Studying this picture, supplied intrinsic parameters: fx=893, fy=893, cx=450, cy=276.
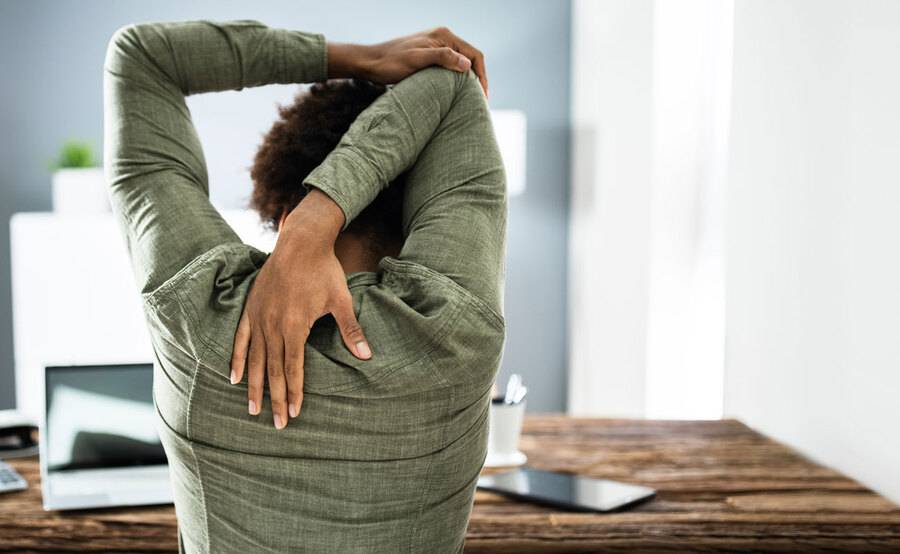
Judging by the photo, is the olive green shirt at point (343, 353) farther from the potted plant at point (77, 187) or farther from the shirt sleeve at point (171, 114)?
the potted plant at point (77, 187)

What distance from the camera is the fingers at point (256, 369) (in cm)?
74

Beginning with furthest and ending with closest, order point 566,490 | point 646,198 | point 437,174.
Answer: point 646,198
point 566,490
point 437,174

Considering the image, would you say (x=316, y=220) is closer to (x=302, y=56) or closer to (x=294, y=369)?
(x=294, y=369)

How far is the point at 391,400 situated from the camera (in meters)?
0.76

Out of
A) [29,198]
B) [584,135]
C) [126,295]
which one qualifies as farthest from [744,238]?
[29,198]

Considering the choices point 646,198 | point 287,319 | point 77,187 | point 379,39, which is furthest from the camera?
point 379,39

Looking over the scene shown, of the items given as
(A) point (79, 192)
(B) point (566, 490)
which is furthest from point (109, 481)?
(A) point (79, 192)

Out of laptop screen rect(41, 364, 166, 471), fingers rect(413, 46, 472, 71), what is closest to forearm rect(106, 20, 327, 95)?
fingers rect(413, 46, 472, 71)

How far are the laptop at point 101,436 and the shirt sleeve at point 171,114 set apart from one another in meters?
0.63

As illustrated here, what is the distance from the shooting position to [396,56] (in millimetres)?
952

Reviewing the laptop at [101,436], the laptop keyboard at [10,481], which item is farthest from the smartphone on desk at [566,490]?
the laptop keyboard at [10,481]

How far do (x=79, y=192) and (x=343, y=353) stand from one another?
2.81m

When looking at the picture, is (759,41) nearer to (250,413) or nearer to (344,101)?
(344,101)

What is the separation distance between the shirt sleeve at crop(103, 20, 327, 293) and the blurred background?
901 millimetres
